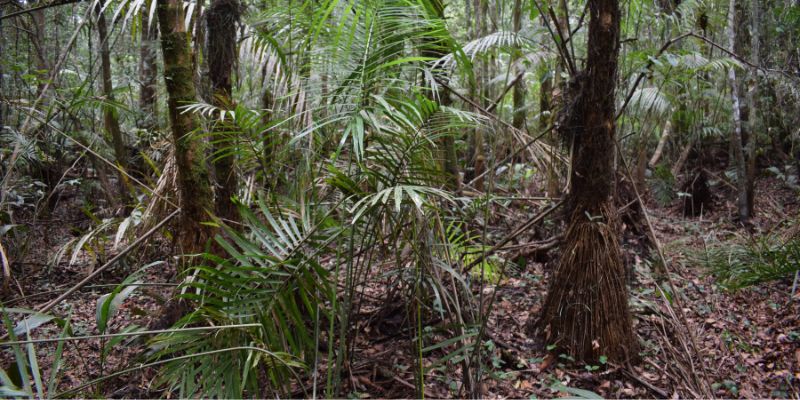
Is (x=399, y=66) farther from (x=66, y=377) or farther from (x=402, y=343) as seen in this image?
(x=66, y=377)

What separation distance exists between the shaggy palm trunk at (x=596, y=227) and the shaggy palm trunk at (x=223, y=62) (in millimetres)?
2098

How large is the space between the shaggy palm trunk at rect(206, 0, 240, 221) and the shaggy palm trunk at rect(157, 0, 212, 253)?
120mm

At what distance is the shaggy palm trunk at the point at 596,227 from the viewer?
9.03 ft

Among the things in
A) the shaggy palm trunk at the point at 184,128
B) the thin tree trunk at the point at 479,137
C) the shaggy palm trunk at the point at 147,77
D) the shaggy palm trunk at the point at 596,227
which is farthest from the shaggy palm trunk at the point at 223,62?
the shaggy palm trunk at the point at 147,77

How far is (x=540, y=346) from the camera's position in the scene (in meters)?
3.15

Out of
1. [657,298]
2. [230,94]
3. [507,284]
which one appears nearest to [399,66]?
[230,94]

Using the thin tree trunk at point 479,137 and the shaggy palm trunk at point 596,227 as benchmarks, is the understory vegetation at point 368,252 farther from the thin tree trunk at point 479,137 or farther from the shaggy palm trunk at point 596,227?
the thin tree trunk at point 479,137

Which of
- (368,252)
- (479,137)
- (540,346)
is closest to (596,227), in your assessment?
(540,346)

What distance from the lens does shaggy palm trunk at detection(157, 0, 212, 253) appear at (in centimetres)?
298

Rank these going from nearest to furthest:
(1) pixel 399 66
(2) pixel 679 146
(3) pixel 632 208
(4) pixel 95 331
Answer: (1) pixel 399 66 → (4) pixel 95 331 → (3) pixel 632 208 → (2) pixel 679 146

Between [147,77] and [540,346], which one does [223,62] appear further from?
[147,77]

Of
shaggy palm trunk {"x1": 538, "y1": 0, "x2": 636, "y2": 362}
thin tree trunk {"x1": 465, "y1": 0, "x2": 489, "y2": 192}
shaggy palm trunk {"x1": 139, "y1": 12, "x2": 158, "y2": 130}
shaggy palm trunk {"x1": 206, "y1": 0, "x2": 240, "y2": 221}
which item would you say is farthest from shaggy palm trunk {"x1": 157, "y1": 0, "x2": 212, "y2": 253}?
shaggy palm trunk {"x1": 139, "y1": 12, "x2": 158, "y2": 130}

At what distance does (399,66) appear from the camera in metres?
2.21

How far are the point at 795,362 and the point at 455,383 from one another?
222cm
